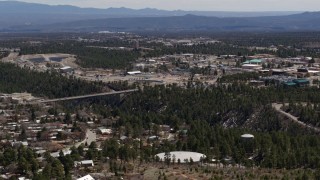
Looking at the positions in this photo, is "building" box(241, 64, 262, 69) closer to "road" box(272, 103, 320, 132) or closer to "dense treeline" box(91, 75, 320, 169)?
"dense treeline" box(91, 75, 320, 169)

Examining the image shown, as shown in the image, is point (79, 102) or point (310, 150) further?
point (79, 102)

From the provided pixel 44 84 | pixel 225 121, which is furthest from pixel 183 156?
pixel 44 84

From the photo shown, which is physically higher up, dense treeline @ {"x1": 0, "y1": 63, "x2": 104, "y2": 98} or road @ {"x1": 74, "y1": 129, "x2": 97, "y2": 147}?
road @ {"x1": 74, "y1": 129, "x2": 97, "y2": 147}

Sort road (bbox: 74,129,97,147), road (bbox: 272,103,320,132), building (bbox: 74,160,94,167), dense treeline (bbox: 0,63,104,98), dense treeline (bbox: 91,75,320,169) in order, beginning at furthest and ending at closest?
dense treeline (bbox: 0,63,104,98), road (bbox: 272,103,320,132), road (bbox: 74,129,97,147), dense treeline (bbox: 91,75,320,169), building (bbox: 74,160,94,167)

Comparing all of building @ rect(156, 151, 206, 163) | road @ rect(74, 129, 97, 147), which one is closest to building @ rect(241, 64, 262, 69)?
road @ rect(74, 129, 97, 147)

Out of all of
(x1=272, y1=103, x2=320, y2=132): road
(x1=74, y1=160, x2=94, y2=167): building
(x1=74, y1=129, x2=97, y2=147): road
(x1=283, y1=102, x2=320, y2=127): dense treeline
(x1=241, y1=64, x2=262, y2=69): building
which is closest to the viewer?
(x1=74, y1=160, x2=94, y2=167): building

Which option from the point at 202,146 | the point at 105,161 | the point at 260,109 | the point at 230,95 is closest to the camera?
the point at 105,161

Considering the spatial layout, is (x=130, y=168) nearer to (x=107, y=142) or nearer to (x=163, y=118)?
(x=107, y=142)

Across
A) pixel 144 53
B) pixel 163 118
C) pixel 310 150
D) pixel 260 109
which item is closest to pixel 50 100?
pixel 163 118

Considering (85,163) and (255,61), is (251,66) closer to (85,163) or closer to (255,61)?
(255,61)
